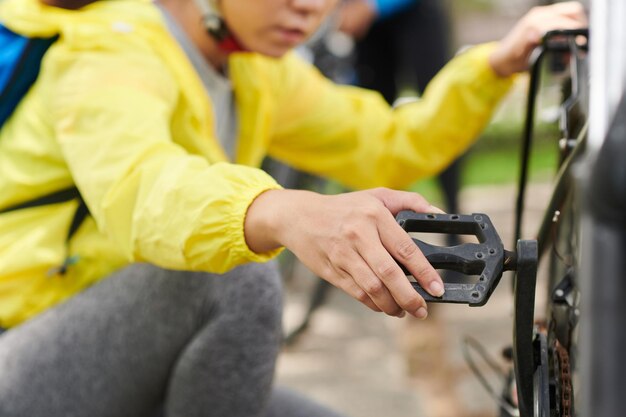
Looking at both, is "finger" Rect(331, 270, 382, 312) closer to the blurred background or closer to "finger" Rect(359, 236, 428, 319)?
"finger" Rect(359, 236, 428, 319)

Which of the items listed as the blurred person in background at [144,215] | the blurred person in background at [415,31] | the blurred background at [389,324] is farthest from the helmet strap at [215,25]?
the blurred person in background at [415,31]

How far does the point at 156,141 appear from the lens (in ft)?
4.69

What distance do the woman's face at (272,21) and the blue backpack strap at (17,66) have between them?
310 mm

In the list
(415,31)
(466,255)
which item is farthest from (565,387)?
(415,31)

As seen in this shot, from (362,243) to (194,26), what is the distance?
3.18 ft

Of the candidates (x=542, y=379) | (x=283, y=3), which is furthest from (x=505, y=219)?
(x=542, y=379)

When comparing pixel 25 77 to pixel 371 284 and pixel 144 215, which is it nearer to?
pixel 144 215

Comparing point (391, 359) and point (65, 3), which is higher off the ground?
point (65, 3)

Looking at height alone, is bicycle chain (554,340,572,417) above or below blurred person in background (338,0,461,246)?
above

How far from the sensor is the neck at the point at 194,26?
189cm

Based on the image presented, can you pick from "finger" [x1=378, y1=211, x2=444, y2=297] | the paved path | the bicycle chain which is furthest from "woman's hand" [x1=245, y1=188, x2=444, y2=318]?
the paved path

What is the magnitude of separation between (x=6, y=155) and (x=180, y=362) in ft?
1.48

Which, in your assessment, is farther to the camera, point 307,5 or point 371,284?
point 307,5

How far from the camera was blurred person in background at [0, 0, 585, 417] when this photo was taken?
1.30 m
